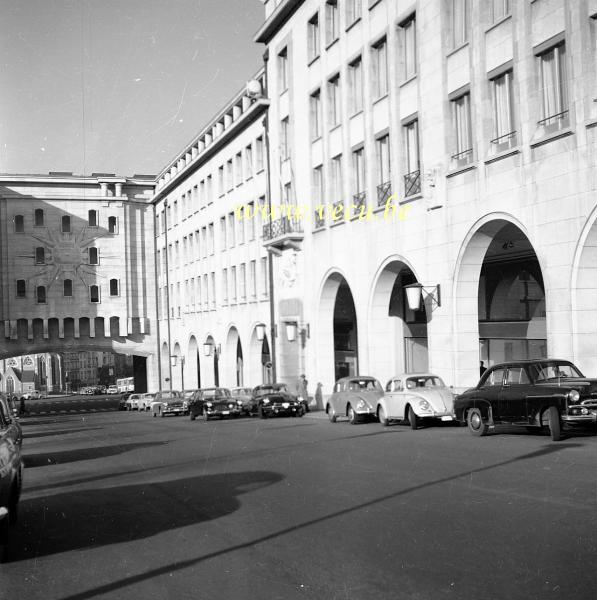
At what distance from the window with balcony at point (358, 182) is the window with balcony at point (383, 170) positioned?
1259 mm

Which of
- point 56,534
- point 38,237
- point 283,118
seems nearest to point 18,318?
point 38,237

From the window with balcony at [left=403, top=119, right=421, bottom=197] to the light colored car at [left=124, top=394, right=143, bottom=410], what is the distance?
31017mm

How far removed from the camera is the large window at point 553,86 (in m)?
21.1

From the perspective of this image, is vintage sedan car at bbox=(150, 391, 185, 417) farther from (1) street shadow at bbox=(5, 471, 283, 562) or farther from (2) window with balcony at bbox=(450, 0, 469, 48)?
(1) street shadow at bbox=(5, 471, 283, 562)

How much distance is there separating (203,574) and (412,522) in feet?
8.58

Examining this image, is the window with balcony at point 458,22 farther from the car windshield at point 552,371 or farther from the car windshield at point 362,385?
the car windshield at point 552,371

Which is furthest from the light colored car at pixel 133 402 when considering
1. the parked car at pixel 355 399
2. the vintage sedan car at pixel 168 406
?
the parked car at pixel 355 399


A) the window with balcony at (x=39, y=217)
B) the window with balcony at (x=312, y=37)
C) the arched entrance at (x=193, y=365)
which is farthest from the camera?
the window with balcony at (x=39, y=217)

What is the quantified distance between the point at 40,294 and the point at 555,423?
185ft

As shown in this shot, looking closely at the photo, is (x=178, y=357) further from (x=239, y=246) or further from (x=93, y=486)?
(x=93, y=486)

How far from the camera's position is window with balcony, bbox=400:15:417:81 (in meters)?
28.5

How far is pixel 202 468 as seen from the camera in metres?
15.2

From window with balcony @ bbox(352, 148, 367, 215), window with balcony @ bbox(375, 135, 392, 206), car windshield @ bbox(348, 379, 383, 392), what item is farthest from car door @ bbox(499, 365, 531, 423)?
window with balcony @ bbox(352, 148, 367, 215)

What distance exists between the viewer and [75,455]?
64.9 ft
